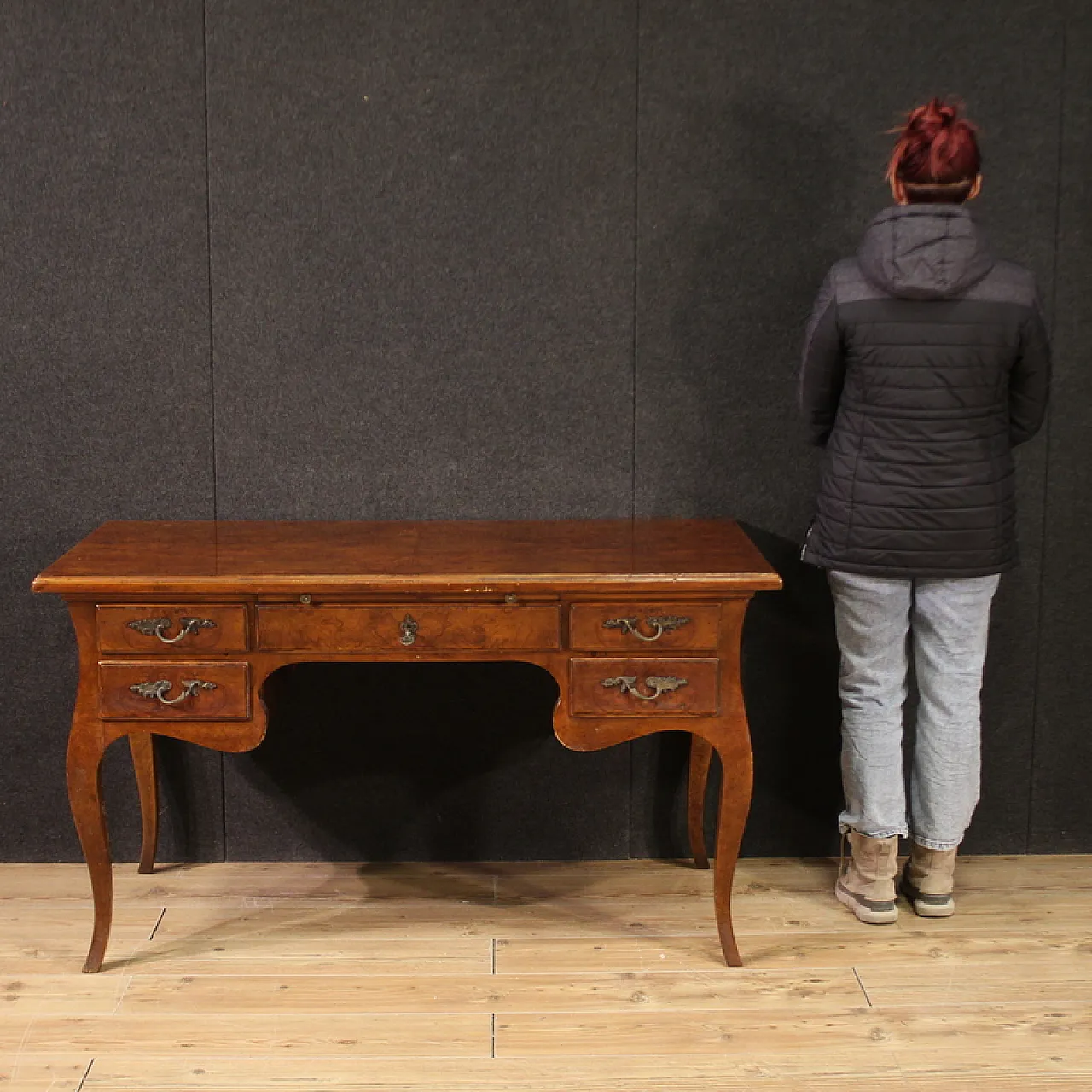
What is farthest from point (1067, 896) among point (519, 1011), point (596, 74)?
point (596, 74)

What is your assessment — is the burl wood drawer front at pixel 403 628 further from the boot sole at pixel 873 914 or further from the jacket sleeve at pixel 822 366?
the boot sole at pixel 873 914

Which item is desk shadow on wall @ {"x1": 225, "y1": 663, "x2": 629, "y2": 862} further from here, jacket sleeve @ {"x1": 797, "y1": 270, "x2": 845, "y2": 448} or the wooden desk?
jacket sleeve @ {"x1": 797, "y1": 270, "x2": 845, "y2": 448}

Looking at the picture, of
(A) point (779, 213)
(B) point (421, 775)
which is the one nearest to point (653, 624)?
(B) point (421, 775)

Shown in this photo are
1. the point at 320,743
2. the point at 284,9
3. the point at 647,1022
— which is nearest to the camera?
the point at 647,1022

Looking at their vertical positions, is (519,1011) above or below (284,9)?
below

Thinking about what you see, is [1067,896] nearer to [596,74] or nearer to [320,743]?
[320,743]

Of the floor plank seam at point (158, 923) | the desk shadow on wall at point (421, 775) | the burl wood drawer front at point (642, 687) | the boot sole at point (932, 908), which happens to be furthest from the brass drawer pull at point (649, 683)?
the floor plank seam at point (158, 923)

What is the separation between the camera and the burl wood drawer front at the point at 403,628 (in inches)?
103

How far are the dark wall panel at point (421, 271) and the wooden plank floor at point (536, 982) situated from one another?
36 cm

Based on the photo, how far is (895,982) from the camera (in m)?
2.73

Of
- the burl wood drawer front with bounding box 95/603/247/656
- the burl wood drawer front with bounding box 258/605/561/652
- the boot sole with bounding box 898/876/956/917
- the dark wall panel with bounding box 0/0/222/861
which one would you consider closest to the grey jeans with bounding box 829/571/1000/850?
the boot sole with bounding box 898/876/956/917

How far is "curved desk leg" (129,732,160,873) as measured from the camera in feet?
10.2

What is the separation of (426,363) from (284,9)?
77cm

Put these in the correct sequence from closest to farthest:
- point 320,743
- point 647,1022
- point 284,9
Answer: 1. point 647,1022
2. point 284,9
3. point 320,743
